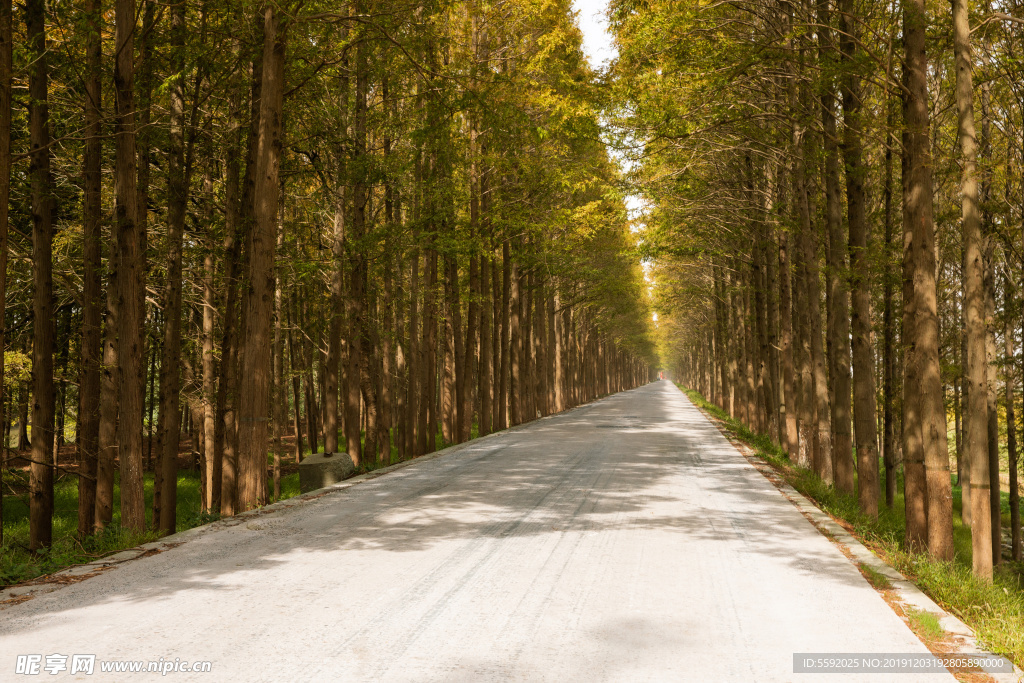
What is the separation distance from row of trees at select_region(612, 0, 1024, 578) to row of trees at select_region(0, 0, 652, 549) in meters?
3.21

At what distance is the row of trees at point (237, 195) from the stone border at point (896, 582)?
7995 millimetres

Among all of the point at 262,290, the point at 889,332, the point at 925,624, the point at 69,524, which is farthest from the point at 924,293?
the point at 69,524

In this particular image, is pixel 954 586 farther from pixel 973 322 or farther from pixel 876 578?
pixel 973 322

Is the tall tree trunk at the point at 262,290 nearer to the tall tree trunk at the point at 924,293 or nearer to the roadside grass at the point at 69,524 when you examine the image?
the roadside grass at the point at 69,524

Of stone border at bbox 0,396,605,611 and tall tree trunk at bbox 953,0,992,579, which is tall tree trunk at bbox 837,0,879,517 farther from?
stone border at bbox 0,396,605,611

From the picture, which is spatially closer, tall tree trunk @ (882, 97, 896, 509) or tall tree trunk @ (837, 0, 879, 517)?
tall tree trunk @ (837, 0, 879, 517)

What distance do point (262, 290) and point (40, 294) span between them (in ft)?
12.2

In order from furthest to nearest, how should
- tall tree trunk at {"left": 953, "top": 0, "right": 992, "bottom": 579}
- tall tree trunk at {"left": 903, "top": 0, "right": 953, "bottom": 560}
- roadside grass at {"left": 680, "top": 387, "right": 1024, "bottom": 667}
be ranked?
tall tree trunk at {"left": 903, "top": 0, "right": 953, "bottom": 560} → tall tree trunk at {"left": 953, "top": 0, "right": 992, "bottom": 579} → roadside grass at {"left": 680, "top": 387, "right": 1024, "bottom": 667}

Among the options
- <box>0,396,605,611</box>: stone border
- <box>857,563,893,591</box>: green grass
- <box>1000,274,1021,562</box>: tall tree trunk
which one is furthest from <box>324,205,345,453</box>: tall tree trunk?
<box>1000,274,1021,562</box>: tall tree trunk

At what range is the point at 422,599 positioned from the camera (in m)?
5.72

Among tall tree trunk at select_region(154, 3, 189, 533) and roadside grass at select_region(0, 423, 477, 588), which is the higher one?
tall tree trunk at select_region(154, 3, 189, 533)

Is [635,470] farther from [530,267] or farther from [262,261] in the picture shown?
[530,267]

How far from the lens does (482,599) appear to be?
5.74 metres

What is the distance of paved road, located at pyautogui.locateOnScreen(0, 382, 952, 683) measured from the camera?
4.46 meters
